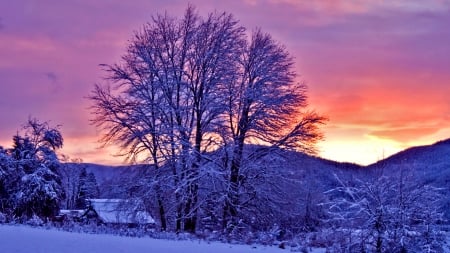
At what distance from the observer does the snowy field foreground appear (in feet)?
45.0

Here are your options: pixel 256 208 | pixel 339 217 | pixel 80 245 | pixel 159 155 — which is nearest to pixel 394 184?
pixel 339 217

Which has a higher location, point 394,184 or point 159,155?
point 159,155

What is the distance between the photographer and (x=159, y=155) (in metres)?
26.0

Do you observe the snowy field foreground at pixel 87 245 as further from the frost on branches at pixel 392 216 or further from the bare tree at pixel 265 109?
the bare tree at pixel 265 109

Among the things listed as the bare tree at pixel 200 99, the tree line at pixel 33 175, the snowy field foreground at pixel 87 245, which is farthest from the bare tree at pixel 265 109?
the tree line at pixel 33 175

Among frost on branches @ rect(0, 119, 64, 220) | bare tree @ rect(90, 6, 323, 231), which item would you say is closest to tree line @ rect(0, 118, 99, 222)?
frost on branches @ rect(0, 119, 64, 220)

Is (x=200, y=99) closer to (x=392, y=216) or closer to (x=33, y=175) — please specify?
(x=392, y=216)

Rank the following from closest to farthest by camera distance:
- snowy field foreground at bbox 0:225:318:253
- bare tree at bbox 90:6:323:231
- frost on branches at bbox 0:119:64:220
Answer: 1. snowy field foreground at bbox 0:225:318:253
2. bare tree at bbox 90:6:323:231
3. frost on branches at bbox 0:119:64:220

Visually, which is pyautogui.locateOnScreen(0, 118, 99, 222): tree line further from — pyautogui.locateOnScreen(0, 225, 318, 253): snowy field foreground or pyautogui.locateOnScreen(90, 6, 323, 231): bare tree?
pyautogui.locateOnScreen(0, 225, 318, 253): snowy field foreground

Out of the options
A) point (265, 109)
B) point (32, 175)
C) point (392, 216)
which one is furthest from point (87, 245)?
point (32, 175)

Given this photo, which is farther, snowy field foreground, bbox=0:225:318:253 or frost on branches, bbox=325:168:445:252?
frost on branches, bbox=325:168:445:252

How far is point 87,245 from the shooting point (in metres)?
14.6

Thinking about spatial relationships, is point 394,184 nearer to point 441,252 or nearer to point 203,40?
point 441,252

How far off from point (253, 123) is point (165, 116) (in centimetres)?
426
